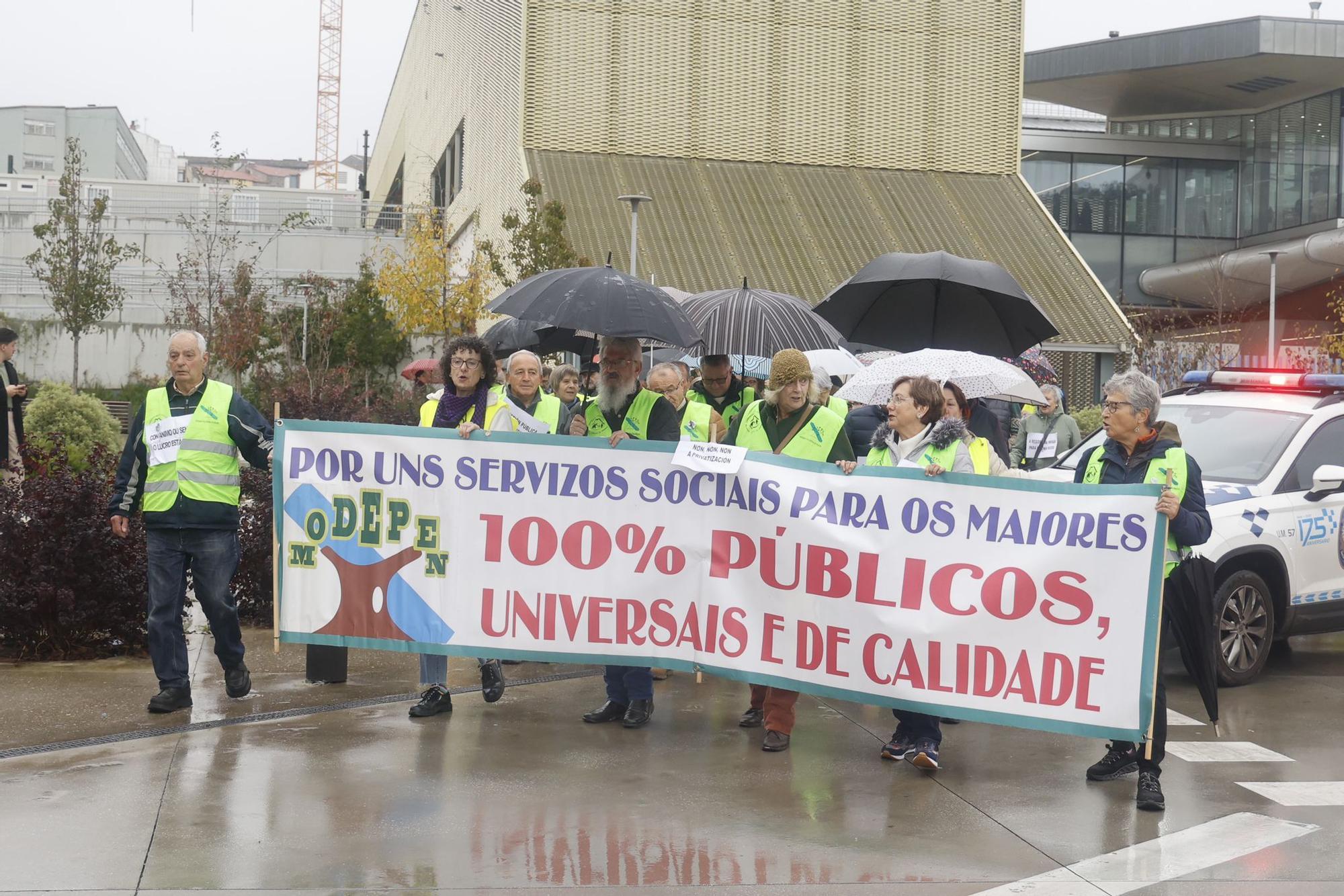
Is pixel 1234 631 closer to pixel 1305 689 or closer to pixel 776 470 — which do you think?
pixel 1305 689

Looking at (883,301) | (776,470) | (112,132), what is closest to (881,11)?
(883,301)

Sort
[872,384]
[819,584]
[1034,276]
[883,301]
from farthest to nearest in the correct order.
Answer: [1034,276]
[883,301]
[872,384]
[819,584]

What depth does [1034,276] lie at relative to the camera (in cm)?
2595

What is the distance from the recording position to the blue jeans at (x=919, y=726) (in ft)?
23.5

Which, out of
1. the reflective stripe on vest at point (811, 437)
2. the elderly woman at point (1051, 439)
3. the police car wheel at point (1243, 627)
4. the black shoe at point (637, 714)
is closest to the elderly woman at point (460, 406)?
the black shoe at point (637, 714)

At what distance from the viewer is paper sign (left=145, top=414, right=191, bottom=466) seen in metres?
7.77

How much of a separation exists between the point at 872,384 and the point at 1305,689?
11.0 ft

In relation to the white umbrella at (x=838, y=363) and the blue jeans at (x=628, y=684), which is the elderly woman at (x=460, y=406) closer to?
the blue jeans at (x=628, y=684)

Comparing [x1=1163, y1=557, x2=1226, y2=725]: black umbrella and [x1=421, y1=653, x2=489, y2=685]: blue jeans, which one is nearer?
[x1=1163, y1=557, x2=1226, y2=725]: black umbrella

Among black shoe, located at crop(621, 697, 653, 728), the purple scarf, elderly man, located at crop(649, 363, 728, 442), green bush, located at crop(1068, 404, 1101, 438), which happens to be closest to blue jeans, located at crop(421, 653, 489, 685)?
black shoe, located at crop(621, 697, 653, 728)

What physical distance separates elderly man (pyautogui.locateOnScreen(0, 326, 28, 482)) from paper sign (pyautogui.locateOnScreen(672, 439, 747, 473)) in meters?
6.52

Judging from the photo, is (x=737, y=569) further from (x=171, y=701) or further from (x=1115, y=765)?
(x=171, y=701)

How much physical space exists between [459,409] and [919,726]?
277cm

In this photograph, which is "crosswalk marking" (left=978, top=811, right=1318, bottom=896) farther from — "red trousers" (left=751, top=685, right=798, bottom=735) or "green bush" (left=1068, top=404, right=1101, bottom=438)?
"green bush" (left=1068, top=404, right=1101, bottom=438)
